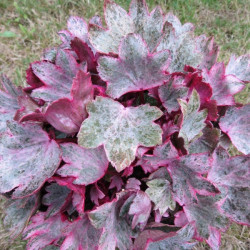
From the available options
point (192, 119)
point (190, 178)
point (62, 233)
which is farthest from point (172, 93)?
Answer: point (62, 233)

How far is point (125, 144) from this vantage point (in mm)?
645

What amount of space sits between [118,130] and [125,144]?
0.11 ft

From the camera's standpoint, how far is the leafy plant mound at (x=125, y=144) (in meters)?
0.66

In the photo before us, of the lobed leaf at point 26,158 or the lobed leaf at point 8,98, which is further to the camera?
the lobed leaf at point 8,98

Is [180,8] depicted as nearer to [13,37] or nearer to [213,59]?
[13,37]

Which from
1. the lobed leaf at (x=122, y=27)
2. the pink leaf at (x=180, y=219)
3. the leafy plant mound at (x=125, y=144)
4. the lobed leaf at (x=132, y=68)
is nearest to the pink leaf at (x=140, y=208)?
the leafy plant mound at (x=125, y=144)

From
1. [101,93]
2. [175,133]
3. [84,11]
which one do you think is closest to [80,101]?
[101,93]

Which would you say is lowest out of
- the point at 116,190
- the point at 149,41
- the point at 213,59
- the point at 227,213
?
the point at 227,213

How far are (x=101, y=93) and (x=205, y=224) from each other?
38cm

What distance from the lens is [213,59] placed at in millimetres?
873

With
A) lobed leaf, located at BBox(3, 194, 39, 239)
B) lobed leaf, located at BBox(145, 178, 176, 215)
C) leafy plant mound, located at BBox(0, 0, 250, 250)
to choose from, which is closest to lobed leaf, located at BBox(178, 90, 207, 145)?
leafy plant mound, located at BBox(0, 0, 250, 250)

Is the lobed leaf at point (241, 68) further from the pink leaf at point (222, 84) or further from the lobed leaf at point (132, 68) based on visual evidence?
the lobed leaf at point (132, 68)

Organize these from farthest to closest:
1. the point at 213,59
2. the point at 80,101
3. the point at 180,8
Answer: the point at 180,8, the point at 213,59, the point at 80,101

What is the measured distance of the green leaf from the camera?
0.63 meters
